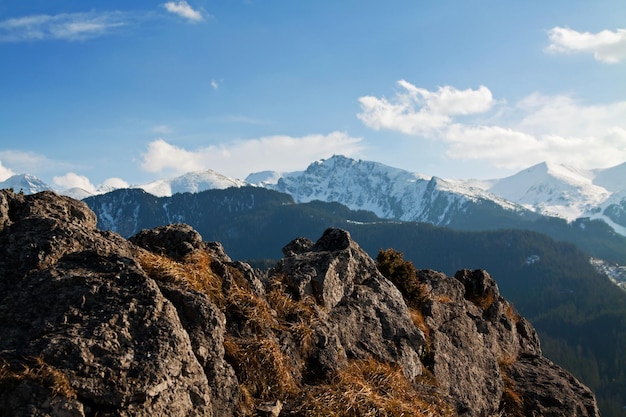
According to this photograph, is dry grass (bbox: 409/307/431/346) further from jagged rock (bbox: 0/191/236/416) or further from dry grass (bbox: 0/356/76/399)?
dry grass (bbox: 0/356/76/399)

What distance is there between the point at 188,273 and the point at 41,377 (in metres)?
3.66

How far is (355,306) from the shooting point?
12938 mm

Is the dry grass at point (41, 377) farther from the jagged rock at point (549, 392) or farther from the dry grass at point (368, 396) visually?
the jagged rock at point (549, 392)

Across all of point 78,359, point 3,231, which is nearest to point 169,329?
point 78,359

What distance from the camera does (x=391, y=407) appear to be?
895cm

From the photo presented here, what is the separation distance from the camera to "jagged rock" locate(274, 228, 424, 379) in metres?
11.7

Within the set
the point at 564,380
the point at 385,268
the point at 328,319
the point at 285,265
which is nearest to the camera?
the point at 328,319

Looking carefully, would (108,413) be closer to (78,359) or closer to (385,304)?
(78,359)

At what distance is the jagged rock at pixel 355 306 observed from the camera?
11672 millimetres

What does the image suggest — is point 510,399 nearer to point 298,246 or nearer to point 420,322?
point 420,322

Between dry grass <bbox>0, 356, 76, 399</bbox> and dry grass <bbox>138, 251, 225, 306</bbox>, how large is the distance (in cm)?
286

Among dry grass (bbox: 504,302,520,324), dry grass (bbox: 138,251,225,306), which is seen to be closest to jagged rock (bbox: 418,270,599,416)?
dry grass (bbox: 504,302,520,324)

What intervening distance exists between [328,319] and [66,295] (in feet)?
18.8

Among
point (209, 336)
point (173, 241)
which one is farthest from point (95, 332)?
point (173, 241)
